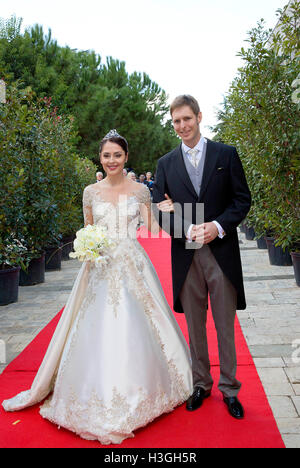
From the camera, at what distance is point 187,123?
2.74 metres

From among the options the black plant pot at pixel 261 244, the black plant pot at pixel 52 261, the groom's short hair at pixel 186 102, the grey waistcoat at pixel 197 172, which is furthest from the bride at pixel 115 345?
the black plant pot at pixel 261 244

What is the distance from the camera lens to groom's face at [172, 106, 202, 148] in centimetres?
272

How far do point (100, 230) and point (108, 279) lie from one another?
320mm

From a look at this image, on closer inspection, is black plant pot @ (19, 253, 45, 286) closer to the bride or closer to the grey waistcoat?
the bride

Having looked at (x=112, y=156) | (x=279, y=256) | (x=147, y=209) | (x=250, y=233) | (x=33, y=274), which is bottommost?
(x=33, y=274)

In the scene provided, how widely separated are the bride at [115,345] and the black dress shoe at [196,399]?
6 cm

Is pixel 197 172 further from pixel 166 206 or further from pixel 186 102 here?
pixel 186 102

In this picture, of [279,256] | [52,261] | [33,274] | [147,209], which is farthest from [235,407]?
[52,261]

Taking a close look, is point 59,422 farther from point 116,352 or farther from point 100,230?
point 100,230

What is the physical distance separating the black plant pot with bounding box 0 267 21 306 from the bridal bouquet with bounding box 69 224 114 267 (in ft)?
10.1

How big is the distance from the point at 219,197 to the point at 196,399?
49.8 inches

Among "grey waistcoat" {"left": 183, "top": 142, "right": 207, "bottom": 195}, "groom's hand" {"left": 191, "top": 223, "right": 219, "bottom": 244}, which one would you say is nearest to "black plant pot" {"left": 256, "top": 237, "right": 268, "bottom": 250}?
"grey waistcoat" {"left": 183, "top": 142, "right": 207, "bottom": 195}
